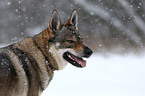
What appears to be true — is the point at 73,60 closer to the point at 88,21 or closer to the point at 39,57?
the point at 39,57

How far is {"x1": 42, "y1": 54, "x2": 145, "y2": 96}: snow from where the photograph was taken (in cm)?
416

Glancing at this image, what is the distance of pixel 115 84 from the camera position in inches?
191

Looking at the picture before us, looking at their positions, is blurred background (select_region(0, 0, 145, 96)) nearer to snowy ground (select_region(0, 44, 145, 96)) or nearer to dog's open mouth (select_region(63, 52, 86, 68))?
snowy ground (select_region(0, 44, 145, 96))

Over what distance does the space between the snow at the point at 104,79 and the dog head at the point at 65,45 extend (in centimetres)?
156

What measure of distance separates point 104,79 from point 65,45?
3178mm

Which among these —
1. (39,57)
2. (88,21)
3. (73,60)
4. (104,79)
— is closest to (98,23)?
(88,21)

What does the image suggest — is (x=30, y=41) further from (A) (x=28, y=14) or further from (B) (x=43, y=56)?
(A) (x=28, y=14)

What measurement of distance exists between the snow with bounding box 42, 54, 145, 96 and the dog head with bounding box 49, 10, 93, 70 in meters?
1.56

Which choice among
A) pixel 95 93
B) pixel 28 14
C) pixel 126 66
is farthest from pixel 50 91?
pixel 28 14

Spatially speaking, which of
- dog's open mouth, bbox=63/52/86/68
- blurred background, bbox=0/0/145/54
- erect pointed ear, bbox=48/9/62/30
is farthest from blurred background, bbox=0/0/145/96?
erect pointed ear, bbox=48/9/62/30

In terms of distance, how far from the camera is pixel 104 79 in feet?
17.7

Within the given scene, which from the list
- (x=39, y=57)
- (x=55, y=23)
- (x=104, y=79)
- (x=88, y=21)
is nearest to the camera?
(x=39, y=57)

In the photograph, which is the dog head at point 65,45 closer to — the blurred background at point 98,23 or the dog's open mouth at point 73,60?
the dog's open mouth at point 73,60

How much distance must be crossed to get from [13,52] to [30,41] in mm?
258
